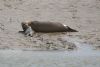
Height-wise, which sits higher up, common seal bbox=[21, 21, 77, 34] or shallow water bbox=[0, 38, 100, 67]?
common seal bbox=[21, 21, 77, 34]

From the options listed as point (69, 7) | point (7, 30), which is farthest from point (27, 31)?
point (69, 7)

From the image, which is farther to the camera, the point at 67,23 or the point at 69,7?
the point at 69,7

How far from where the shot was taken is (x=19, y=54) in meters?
9.23

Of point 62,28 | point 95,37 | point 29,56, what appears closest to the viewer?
point 29,56

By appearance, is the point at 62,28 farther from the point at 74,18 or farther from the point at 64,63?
the point at 64,63

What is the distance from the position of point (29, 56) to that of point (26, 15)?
4.20 meters

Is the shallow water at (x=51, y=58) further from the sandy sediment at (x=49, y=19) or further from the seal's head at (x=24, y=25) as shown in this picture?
the seal's head at (x=24, y=25)

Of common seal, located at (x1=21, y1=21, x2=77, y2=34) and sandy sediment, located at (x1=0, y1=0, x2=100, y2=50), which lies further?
common seal, located at (x1=21, y1=21, x2=77, y2=34)

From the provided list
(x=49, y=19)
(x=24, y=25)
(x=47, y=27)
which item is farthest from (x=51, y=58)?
(x=49, y=19)

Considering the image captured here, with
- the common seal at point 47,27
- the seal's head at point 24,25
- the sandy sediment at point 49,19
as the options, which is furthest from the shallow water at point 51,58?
the seal's head at point 24,25

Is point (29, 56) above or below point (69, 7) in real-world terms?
below

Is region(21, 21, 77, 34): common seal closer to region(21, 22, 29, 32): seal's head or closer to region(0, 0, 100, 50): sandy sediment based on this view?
region(21, 22, 29, 32): seal's head

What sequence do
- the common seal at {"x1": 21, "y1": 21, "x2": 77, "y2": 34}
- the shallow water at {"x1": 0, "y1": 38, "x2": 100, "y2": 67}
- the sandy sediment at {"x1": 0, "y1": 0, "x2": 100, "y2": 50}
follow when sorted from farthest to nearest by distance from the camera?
1. the common seal at {"x1": 21, "y1": 21, "x2": 77, "y2": 34}
2. the sandy sediment at {"x1": 0, "y1": 0, "x2": 100, "y2": 50}
3. the shallow water at {"x1": 0, "y1": 38, "x2": 100, "y2": 67}

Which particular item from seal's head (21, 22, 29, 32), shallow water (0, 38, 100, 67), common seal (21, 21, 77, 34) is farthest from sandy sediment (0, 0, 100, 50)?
shallow water (0, 38, 100, 67)
